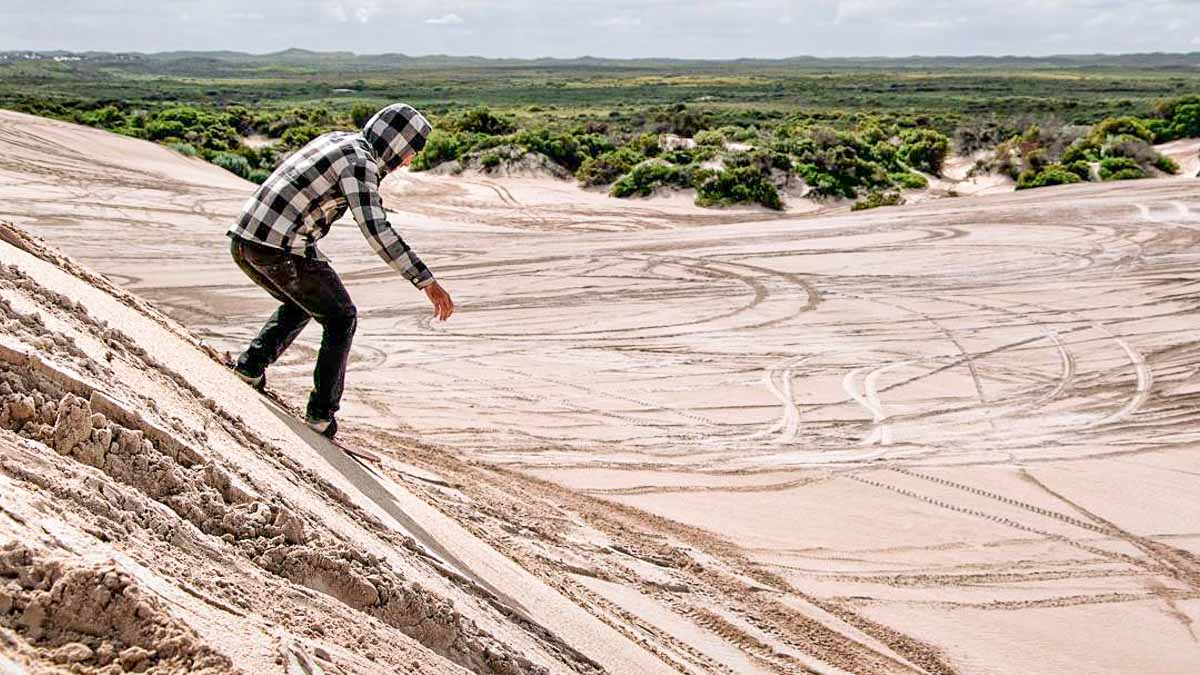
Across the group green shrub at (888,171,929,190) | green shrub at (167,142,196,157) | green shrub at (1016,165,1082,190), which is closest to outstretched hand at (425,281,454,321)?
green shrub at (167,142,196,157)

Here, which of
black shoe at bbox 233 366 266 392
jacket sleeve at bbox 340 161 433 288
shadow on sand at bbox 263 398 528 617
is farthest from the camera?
black shoe at bbox 233 366 266 392

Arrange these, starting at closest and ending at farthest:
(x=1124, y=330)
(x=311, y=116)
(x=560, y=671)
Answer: (x=560, y=671) → (x=1124, y=330) → (x=311, y=116)

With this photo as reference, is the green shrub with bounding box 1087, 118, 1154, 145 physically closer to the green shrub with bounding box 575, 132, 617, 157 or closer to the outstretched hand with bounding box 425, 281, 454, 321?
the green shrub with bounding box 575, 132, 617, 157

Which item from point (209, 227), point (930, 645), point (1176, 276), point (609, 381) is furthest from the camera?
point (209, 227)

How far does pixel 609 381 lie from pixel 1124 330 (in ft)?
16.9

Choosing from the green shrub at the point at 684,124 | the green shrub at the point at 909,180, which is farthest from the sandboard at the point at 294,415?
the green shrub at the point at 684,124

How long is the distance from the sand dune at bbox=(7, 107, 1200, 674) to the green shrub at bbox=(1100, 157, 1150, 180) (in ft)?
30.8

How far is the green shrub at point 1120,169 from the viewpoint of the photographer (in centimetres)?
2383

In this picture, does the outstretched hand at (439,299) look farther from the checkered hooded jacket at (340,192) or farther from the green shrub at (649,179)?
the green shrub at (649,179)

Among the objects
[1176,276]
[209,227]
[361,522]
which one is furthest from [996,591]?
[209,227]

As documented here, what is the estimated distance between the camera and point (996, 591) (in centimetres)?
558

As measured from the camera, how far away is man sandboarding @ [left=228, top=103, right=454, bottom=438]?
15.0ft

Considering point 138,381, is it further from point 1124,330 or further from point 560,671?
point 1124,330

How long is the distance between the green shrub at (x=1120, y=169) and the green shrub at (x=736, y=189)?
716cm
